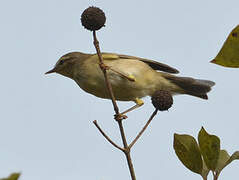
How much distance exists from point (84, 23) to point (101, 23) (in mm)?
112

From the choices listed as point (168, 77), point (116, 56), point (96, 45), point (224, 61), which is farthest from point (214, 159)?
point (168, 77)

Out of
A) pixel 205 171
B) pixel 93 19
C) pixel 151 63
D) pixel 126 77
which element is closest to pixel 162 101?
pixel 205 171

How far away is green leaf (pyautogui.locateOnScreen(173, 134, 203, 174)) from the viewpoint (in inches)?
90.0

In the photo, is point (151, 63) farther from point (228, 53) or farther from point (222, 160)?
point (228, 53)

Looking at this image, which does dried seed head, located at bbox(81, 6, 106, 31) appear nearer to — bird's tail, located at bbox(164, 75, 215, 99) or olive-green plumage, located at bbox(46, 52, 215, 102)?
olive-green plumage, located at bbox(46, 52, 215, 102)

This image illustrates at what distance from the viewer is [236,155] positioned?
2.16m

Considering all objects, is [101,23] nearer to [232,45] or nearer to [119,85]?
[232,45]

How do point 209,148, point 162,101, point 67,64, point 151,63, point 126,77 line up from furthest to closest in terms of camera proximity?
point 67,64, point 151,63, point 126,77, point 162,101, point 209,148

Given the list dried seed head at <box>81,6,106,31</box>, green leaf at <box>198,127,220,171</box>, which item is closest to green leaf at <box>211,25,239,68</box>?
green leaf at <box>198,127,220,171</box>

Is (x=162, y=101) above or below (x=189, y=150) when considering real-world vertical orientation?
above

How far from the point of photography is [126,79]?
4832mm

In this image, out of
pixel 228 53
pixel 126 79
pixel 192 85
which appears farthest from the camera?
pixel 192 85

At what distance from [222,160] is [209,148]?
0.13m

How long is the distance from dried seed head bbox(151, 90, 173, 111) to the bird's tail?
3.13 metres
